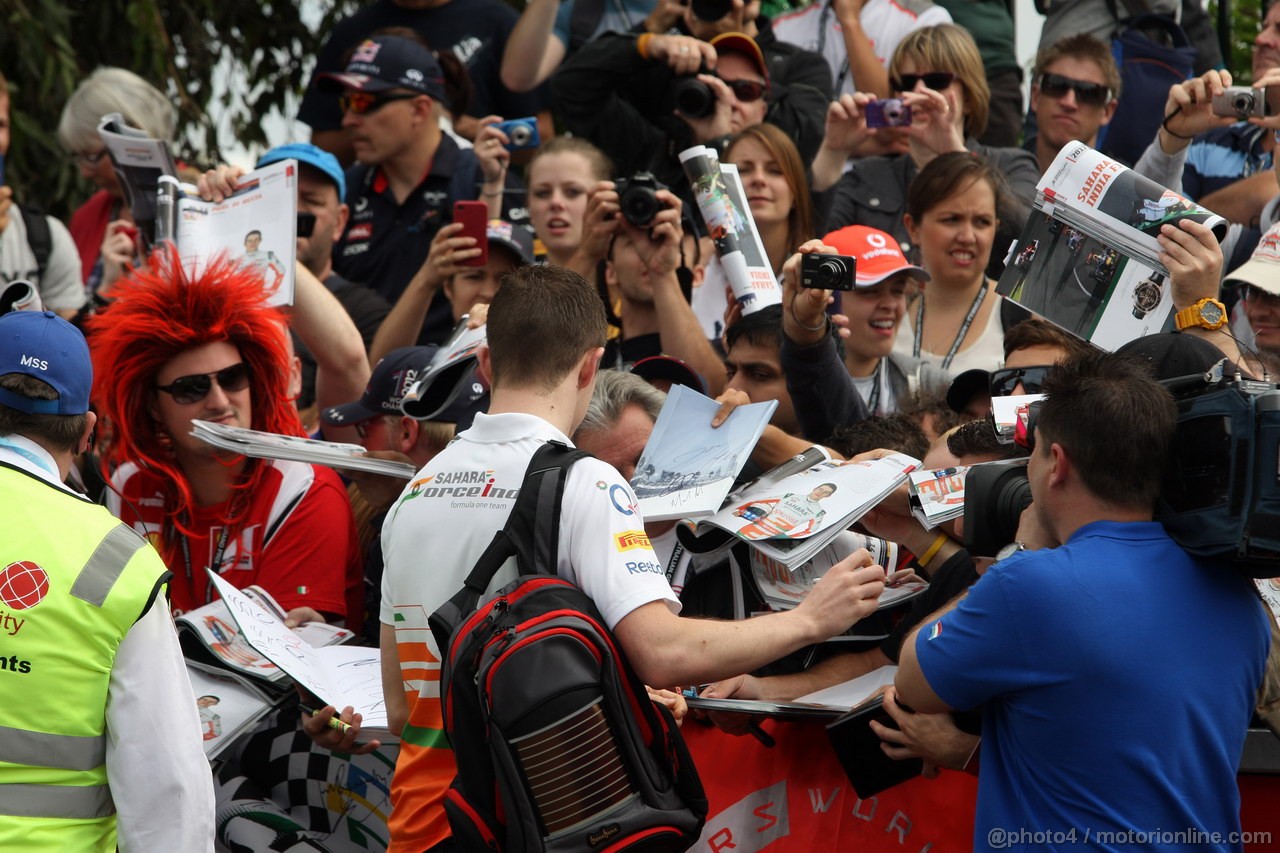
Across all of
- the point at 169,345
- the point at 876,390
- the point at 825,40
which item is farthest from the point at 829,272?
the point at 825,40

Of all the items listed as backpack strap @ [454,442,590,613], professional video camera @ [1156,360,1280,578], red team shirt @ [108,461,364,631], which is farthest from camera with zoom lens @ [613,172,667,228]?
professional video camera @ [1156,360,1280,578]

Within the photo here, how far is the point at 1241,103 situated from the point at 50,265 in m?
4.87

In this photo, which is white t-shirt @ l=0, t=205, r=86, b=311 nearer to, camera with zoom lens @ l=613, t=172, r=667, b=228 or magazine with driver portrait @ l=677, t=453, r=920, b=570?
camera with zoom lens @ l=613, t=172, r=667, b=228

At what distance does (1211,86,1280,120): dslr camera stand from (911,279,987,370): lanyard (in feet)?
3.35

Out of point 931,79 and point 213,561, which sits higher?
point 931,79

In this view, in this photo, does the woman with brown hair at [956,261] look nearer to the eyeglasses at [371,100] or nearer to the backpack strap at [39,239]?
the eyeglasses at [371,100]

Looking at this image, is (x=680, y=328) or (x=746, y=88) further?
(x=746, y=88)

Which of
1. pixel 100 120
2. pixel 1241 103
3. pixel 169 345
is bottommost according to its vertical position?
pixel 169 345

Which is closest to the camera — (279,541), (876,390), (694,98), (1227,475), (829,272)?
(1227,475)

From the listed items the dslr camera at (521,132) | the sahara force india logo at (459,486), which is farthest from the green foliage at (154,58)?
the sahara force india logo at (459,486)

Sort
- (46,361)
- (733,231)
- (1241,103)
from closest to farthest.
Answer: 1. (46,361)
2. (1241,103)
3. (733,231)

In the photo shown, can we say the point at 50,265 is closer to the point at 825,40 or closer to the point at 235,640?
the point at 235,640

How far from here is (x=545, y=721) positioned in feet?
8.82

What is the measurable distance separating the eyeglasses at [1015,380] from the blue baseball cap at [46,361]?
217cm
